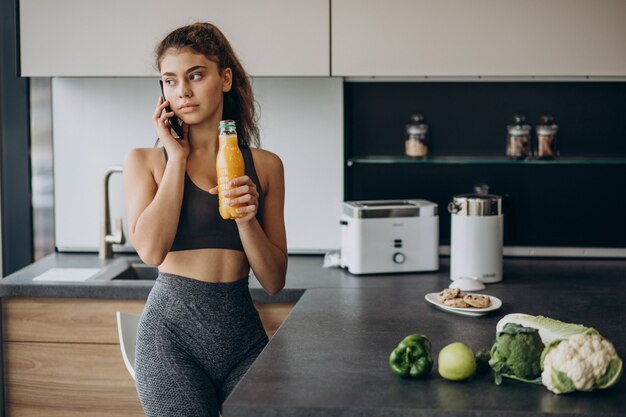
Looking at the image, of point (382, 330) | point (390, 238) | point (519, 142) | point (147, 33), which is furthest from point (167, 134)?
point (519, 142)

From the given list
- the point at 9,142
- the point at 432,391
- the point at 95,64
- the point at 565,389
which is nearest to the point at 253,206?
the point at 432,391

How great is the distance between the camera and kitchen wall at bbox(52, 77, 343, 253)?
10.9ft

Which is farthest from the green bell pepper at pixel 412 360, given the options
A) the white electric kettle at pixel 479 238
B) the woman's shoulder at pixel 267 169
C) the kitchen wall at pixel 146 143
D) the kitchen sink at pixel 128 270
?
the kitchen wall at pixel 146 143

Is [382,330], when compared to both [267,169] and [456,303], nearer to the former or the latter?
[456,303]

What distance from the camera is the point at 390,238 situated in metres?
2.96

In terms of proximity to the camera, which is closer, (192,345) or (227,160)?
(227,160)

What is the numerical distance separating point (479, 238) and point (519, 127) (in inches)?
22.4

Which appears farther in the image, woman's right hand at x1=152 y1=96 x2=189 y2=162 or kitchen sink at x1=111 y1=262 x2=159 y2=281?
kitchen sink at x1=111 y1=262 x2=159 y2=281

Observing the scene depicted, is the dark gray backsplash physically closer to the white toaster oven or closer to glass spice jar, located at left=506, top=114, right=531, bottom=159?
glass spice jar, located at left=506, top=114, right=531, bottom=159

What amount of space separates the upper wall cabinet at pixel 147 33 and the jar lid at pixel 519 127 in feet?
2.51

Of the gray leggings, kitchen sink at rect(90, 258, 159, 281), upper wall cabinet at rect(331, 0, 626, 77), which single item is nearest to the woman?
the gray leggings

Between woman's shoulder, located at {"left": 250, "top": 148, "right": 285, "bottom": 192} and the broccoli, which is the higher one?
woman's shoulder, located at {"left": 250, "top": 148, "right": 285, "bottom": 192}

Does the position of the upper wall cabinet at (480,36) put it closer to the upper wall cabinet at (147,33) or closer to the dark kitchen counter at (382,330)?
the upper wall cabinet at (147,33)

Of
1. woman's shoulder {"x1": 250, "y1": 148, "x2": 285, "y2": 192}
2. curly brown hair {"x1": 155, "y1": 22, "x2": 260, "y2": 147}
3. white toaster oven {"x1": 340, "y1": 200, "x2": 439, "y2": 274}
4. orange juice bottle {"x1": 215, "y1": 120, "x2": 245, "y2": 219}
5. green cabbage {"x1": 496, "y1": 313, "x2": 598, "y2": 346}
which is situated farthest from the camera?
white toaster oven {"x1": 340, "y1": 200, "x2": 439, "y2": 274}
